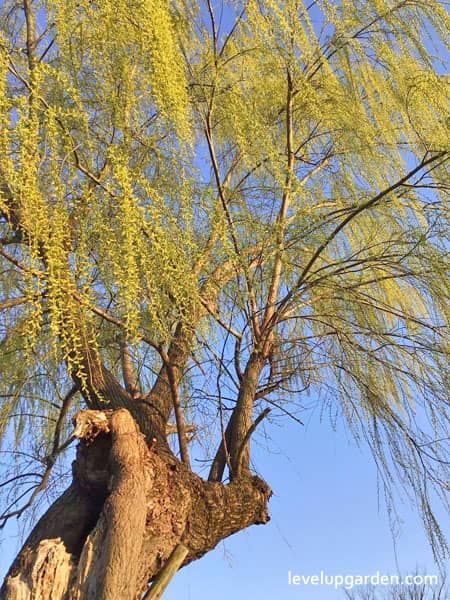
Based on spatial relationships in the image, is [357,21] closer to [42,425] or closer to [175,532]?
[175,532]

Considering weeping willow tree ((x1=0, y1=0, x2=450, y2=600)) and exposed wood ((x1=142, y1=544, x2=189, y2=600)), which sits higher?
weeping willow tree ((x1=0, y1=0, x2=450, y2=600))

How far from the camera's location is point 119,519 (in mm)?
2205

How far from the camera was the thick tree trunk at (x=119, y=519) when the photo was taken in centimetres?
214

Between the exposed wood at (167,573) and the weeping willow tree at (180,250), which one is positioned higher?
the weeping willow tree at (180,250)

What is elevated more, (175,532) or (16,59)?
(16,59)

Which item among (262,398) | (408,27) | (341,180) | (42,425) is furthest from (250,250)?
(42,425)

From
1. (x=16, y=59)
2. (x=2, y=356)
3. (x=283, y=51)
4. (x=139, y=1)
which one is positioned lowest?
(x=2, y=356)

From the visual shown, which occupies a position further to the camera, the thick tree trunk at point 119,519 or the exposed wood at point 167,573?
the exposed wood at point 167,573

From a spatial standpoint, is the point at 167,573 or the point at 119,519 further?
the point at 167,573

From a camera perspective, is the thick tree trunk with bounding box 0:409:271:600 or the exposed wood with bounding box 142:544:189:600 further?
the exposed wood with bounding box 142:544:189:600

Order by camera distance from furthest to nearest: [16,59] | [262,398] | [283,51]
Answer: [16,59] < [262,398] < [283,51]

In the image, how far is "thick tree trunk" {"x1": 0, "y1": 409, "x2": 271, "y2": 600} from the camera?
214cm

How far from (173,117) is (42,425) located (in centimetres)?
192

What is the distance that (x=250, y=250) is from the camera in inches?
111
